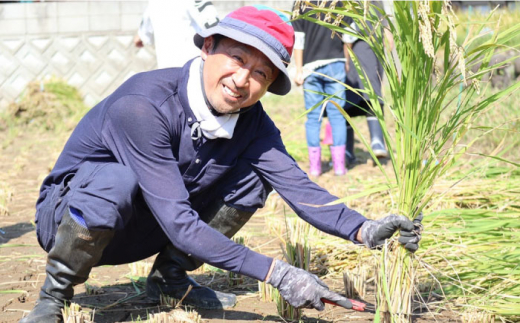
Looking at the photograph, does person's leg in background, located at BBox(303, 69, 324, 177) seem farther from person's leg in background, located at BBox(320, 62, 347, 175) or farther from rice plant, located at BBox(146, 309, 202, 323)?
rice plant, located at BBox(146, 309, 202, 323)

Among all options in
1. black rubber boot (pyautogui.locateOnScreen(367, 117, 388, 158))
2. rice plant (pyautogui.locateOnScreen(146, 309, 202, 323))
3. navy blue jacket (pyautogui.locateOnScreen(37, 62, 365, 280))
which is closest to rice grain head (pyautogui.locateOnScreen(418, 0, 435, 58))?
navy blue jacket (pyautogui.locateOnScreen(37, 62, 365, 280))

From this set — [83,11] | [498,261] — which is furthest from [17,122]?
[498,261]

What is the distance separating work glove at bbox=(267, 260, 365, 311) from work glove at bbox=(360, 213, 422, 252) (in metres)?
0.23

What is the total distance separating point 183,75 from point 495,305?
1421mm

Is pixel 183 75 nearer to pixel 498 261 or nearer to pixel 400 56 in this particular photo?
pixel 400 56

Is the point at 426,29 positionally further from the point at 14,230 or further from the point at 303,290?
the point at 14,230

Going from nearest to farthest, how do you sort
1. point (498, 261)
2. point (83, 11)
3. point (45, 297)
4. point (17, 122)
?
1. point (45, 297)
2. point (498, 261)
3. point (17, 122)
4. point (83, 11)

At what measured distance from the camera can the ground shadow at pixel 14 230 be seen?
3818 millimetres

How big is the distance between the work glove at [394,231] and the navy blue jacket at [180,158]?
0.11 metres

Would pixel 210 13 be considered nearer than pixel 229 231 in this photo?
No

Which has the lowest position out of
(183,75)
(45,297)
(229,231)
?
(45,297)

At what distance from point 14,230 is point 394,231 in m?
2.62

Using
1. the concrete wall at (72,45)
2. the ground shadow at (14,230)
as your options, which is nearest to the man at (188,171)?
the ground shadow at (14,230)

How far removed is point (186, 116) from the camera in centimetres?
241
